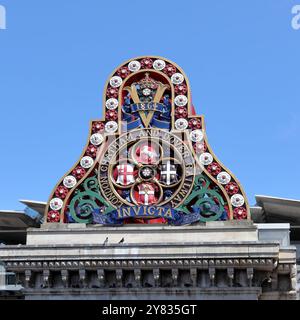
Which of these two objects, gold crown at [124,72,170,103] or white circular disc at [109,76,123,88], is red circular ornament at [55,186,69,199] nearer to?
gold crown at [124,72,170,103]

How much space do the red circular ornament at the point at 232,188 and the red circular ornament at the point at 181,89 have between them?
244 inches

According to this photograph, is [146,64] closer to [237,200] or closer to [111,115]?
[111,115]

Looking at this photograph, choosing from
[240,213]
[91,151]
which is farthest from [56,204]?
[240,213]

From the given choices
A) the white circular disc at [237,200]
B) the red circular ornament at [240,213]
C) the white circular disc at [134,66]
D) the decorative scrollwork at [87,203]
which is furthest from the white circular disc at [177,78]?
the red circular ornament at [240,213]

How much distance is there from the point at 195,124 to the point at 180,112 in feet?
3.67

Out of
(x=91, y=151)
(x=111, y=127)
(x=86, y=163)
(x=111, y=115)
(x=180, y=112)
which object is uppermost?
(x=111, y=115)

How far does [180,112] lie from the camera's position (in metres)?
42.2

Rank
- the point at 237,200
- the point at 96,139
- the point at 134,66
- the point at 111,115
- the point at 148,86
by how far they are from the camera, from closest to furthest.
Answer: the point at 237,200, the point at 96,139, the point at 111,115, the point at 148,86, the point at 134,66

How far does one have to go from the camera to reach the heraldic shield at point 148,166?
39.9 metres

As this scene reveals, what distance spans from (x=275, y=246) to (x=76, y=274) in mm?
10136

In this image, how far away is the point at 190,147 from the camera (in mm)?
41156
